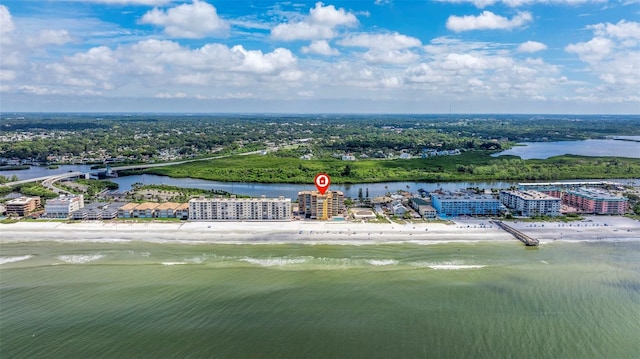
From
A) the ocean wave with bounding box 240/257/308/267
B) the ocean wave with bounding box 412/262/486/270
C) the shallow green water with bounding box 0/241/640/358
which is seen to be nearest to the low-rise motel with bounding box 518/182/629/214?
the shallow green water with bounding box 0/241/640/358

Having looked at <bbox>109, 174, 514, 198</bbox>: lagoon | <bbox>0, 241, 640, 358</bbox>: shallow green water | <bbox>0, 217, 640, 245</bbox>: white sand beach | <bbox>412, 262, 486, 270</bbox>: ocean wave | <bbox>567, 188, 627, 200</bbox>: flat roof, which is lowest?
<bbox>0, 241, 640, 358</bbox>: shallow green water

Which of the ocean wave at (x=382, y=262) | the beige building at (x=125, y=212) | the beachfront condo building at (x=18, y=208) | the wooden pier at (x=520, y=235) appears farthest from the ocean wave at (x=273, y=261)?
the beachfront condo building at (x=18, y=208)

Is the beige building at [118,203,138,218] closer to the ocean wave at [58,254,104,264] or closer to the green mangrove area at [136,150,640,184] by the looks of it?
the ocean wave at [58,254,104,264]

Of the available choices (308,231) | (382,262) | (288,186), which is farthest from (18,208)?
(382,262)

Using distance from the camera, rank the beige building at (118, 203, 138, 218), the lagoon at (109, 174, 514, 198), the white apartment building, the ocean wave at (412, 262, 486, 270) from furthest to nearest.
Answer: the lagoon at (109, 174, 514, 198) → the white apartment building → the beige building at (118, 203, 138, 218) → the ocean wave at (412, 262, 486, 270)

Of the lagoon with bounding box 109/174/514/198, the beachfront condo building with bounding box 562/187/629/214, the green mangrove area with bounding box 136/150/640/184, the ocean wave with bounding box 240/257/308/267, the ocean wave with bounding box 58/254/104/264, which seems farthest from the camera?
the green mangrove area with bounding box 136/150/640/184

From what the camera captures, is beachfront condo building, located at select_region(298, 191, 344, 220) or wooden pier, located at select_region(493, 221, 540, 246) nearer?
wooden pier, located at select_region(493, 221, 540, 246)

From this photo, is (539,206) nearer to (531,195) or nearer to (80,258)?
(531,195)

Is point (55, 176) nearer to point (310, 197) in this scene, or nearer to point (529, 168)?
point (310, 197)
